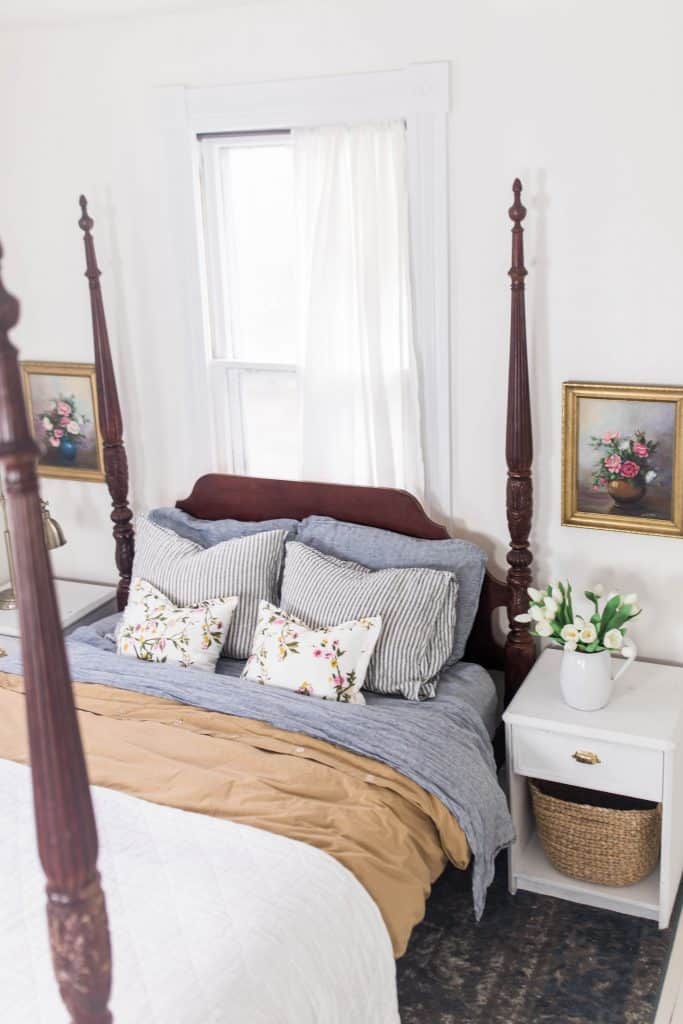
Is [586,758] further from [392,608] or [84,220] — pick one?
[84,220]

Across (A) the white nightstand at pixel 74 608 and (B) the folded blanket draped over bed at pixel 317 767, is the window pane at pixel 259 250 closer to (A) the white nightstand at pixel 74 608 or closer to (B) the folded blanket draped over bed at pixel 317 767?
(A) the white nightstand at pixel 74 608

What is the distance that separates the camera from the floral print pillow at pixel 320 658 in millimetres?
2973

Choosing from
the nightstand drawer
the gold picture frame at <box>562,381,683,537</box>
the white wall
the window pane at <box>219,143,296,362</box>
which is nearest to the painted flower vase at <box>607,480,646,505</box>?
the gold picture frame at <box>562,381,683,537</box>

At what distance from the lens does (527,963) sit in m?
2.79

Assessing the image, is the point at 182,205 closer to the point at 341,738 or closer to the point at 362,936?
the point at 341,738

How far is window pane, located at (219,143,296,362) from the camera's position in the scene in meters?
3.45

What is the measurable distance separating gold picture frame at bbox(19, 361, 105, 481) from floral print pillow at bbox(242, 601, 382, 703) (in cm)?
123

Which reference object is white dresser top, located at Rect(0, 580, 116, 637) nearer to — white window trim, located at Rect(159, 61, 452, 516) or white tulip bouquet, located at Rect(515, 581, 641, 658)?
white window trim, located at Rect(159, 61, 452, 516)

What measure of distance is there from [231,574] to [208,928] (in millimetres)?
1420

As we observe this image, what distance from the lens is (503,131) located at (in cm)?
306

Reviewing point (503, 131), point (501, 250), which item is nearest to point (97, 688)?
point (501, 250)

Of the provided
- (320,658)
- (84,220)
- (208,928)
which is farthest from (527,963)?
(84,220)

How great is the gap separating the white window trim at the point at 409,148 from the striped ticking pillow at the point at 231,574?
557 millimetres

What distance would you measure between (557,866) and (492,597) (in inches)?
31.7
